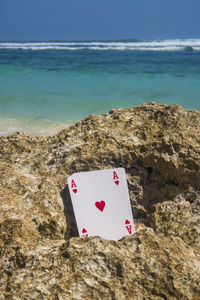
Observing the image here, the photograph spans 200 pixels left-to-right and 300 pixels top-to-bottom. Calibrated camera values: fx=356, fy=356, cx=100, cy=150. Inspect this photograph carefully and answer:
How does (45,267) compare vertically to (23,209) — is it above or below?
below

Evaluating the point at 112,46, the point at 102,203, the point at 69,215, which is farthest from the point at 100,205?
the point at 112,46

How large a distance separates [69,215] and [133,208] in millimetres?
414

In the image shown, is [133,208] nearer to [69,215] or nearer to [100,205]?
[100,205]

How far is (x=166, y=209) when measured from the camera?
206cm

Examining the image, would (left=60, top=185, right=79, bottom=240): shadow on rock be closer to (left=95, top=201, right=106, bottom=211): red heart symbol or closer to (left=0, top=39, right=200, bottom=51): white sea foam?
(left=95, top=201, right=106, bottom=211): red heart symbol

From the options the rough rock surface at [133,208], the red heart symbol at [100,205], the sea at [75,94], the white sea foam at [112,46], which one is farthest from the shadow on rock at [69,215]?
the white sea foam at [112,46]

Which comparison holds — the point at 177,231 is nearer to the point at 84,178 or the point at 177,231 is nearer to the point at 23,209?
the point at 84,178

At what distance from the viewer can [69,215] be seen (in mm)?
2109

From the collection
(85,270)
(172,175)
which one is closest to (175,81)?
(172,175)

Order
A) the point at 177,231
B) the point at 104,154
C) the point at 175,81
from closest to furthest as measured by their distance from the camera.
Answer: the point at 177,231 → the point at 104,154 → the point at 175,81

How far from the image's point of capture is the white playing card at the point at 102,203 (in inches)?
Answer: 81.4

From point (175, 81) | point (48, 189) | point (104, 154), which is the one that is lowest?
point (48, 189)

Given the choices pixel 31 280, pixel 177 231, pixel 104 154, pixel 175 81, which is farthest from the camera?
pixel 175 81

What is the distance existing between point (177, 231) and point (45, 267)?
741 mm
